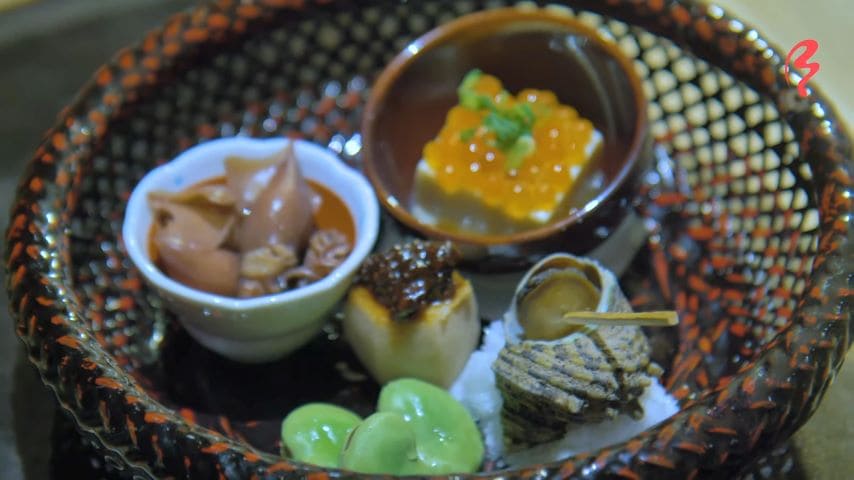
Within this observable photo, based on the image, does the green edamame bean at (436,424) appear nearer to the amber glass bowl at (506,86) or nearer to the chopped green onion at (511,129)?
the amber glass bowl at (506,86)

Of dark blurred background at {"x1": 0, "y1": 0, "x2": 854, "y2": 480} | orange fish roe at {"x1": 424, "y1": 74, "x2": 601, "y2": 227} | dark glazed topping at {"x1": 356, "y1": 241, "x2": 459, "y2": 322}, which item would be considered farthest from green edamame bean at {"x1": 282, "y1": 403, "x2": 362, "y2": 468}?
orange fish roe at {"x1": 424, "y1": 74, "x2": 601, "y2": 227}

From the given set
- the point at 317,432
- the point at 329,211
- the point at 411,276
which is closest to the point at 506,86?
the point at 329,211

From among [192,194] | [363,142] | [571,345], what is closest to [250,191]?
[192,194]

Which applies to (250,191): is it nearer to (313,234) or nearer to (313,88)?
(313,234)

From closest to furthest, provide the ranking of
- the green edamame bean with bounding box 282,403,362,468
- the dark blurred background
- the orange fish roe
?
the green edamame bean with bounding box 282,403,362,468 → the dark blurred background → the orange fish roe

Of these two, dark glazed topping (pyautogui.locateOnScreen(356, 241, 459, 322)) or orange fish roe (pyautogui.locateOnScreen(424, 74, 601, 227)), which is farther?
orange fish roe (pyautogui.locateOnScreen(424, 74, 601, 227))

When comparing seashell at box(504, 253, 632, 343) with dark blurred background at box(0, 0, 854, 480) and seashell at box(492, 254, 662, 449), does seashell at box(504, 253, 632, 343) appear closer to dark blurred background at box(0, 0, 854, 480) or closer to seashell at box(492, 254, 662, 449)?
seashell at box(492, 254, 662, 449)
